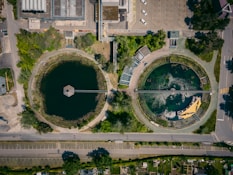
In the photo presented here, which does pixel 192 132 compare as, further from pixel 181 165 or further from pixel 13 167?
pixel 13 167

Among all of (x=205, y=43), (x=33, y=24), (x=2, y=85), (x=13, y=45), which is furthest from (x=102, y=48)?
(x=2, y=85)

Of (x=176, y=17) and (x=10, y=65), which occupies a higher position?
(x=176, y=17)

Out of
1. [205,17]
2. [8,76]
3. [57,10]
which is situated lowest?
[8,76]

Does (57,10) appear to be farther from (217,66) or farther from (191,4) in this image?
(217,66)

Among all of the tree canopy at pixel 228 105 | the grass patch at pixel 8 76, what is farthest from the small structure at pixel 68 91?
the tree canopy at pixel 228 105


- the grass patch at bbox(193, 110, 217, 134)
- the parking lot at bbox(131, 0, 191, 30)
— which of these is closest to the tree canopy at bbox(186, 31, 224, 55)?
the parking lot at bbox(131, 0, 191, 30)

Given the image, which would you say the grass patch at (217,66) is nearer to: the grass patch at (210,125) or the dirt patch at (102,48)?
the grass patch at (210,125)

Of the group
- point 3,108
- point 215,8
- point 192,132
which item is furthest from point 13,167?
point 215,8
